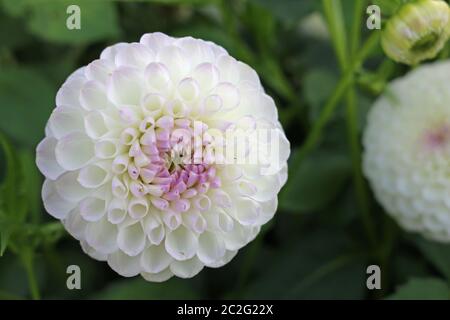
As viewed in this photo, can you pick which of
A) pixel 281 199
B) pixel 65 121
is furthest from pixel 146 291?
pixel 65 121

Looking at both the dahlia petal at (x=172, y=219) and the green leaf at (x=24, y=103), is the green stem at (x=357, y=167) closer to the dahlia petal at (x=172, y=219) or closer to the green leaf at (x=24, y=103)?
the dahlia petal at (x=172, y=219)

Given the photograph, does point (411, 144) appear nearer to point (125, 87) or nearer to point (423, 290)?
point (423, 290)

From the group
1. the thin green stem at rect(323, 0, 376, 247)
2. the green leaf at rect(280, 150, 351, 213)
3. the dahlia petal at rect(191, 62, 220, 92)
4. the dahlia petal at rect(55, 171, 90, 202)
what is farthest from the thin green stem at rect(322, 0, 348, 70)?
the dahlia petal at rect(55, 171, 90, 202)

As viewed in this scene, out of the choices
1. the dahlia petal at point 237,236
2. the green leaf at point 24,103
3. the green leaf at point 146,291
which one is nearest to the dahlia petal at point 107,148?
the dahlia petal at point 237,236

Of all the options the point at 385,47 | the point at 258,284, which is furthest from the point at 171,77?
the point at 258,284

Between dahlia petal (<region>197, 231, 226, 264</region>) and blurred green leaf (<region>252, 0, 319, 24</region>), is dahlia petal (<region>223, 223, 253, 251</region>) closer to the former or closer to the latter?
dahlia petal (<region>197, 231, 226, 264</region>)

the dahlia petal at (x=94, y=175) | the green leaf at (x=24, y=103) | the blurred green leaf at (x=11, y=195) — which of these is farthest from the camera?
the green leaf at (x=24, y=103)

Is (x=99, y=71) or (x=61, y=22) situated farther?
(x=61, y=22)

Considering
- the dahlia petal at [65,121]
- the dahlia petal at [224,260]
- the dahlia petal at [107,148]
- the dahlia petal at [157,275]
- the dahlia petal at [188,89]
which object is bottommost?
the dahlia petal at [157,275]
